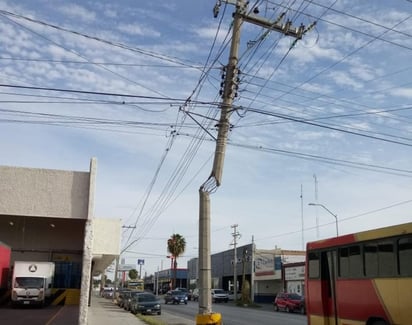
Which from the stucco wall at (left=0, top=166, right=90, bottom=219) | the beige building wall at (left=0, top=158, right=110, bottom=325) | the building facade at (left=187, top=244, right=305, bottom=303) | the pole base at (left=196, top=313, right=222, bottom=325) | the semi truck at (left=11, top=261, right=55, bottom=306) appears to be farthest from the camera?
the building facade at (left=187, top=244, right=305, bottom=303)

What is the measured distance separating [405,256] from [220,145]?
623cm

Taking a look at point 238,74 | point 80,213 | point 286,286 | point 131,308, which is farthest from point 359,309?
point 286,286

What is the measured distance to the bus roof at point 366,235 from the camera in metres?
12.8

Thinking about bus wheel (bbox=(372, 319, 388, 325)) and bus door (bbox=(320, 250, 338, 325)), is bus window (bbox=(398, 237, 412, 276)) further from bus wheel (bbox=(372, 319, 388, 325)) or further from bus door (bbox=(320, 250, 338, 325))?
bus door (bbox=(320, 250, 338, 325))

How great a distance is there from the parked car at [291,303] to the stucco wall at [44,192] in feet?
89.4

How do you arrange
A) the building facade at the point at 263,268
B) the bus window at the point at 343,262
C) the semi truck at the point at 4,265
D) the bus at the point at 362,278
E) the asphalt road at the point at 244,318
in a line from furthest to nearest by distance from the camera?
the building facade at the point at 263,268, the asphalt road at the point at 244,318, the semi truck at the point at 4,265, the bus window at the point at 343,262, the bus at the point at 362,278

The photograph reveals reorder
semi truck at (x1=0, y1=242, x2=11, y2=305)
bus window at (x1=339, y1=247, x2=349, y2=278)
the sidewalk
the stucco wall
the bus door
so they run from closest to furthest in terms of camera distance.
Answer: bus window at (x1=339, y1=247, x2=349, y2=278), the bus door, the stucco wall, the sidewalk, semi truck at (x1=0, y1=242, x2=11, y2=305)

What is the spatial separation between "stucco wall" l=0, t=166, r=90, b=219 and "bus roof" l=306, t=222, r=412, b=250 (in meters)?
8.55

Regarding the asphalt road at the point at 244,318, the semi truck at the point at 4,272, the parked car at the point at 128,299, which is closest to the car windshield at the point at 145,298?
the parked car at the point at 128,299

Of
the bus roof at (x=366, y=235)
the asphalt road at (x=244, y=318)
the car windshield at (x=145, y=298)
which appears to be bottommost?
the asphalt road at (x=244, y=318)

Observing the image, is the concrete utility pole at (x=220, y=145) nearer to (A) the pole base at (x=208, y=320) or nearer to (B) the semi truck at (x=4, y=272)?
(A) the pole base at (x=208, y=320)

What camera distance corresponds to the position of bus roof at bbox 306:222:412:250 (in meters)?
12.8

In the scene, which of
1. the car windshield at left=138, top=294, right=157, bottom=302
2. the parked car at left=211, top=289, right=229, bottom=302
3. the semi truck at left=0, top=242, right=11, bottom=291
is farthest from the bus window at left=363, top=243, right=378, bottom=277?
the parked car at left=211, top=289, right=229, bottom=302

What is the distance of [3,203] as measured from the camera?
1955 centimetres
